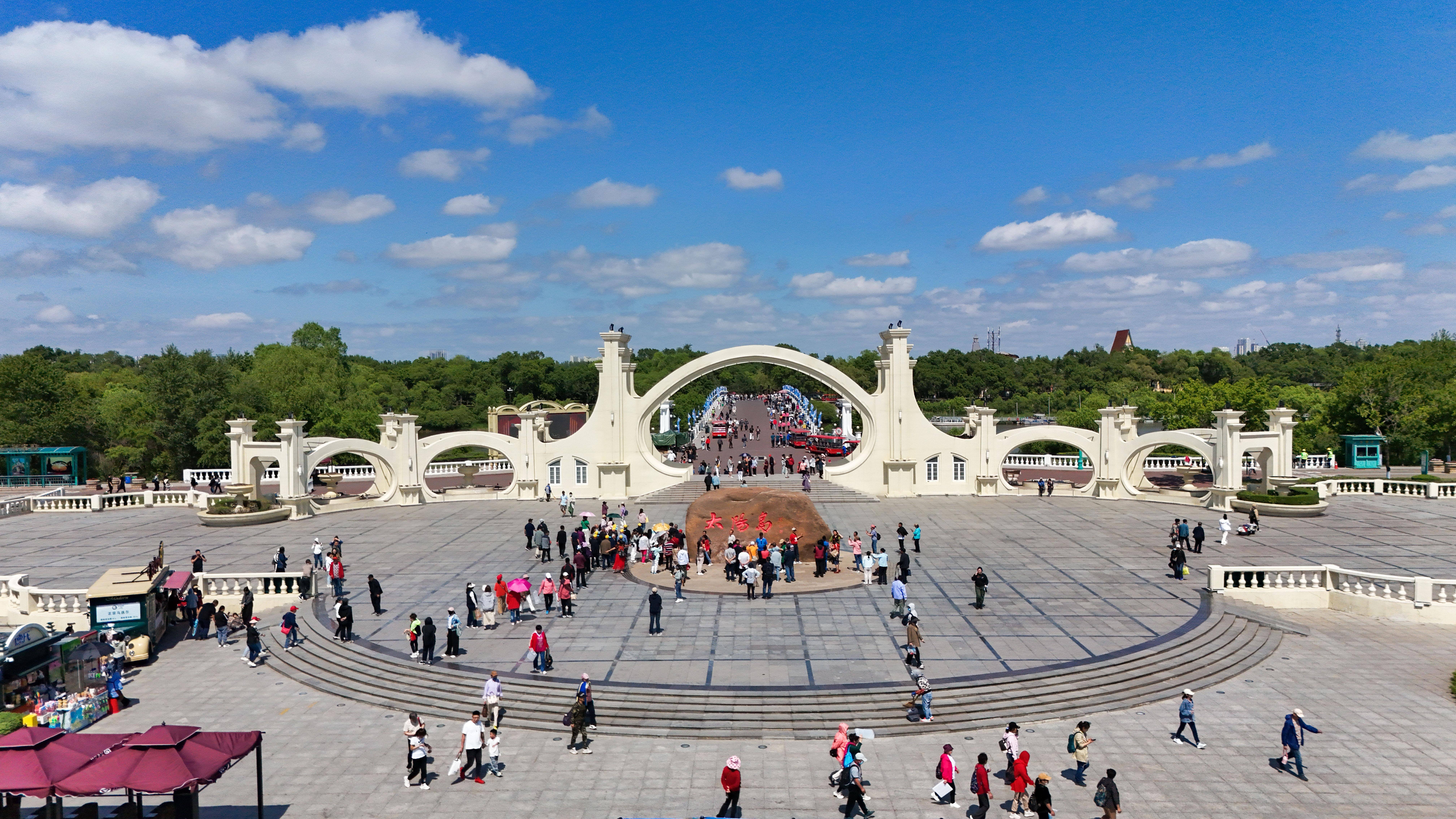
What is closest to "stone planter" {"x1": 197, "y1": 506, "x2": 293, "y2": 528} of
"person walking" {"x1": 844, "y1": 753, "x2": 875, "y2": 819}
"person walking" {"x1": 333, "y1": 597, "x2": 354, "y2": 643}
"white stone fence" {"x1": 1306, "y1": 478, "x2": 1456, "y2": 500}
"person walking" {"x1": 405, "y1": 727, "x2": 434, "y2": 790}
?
"person walking" {"x1": 333, "y1": 597, "x2": 354, "y2": 643}

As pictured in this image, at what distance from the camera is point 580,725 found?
47.0ft

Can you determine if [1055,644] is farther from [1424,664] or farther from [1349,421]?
[1349,421]

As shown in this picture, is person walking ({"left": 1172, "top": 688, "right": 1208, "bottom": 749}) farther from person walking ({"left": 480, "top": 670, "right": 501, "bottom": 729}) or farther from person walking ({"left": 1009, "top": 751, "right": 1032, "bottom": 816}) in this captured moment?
person walking ({"left": 480, "top": 670, "right": 501, "bottom": 729})

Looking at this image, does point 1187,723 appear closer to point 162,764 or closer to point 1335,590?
point 1335,590

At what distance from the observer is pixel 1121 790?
1295 centimetres

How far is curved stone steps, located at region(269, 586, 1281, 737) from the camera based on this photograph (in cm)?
1534

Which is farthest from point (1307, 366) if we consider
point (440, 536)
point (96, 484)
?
point (96, 484)

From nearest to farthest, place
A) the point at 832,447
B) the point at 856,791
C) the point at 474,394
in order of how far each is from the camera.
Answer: the point at 856,791 → the point at 832,447 → the point at 474,394

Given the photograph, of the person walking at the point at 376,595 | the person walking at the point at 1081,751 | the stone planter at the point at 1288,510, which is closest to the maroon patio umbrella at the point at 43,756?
the person walking at the point at 376,595

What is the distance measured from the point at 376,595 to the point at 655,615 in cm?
729

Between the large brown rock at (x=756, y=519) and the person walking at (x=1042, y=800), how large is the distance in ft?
47.4

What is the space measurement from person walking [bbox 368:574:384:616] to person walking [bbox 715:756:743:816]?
40.0ft

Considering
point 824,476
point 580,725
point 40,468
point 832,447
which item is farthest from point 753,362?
point 40,468

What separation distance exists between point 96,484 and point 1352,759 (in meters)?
52.7
